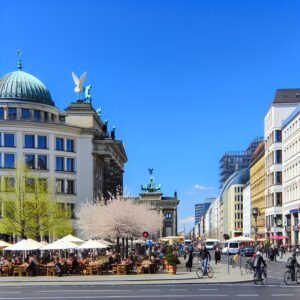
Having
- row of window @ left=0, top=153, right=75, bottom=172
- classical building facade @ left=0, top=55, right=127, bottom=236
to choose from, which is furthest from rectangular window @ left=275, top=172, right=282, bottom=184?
row of window @ left=0, top=153, right=75, bottom=172

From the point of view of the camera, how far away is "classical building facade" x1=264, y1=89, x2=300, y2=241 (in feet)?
357

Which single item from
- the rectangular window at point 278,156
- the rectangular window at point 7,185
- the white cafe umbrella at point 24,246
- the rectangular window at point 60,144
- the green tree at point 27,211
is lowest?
the white cafe umbrella at point 24,246

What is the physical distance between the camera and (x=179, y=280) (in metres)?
37.1

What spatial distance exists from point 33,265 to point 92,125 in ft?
203

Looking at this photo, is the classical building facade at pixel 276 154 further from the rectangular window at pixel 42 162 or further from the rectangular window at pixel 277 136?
the rectangular window at pixel 42 162

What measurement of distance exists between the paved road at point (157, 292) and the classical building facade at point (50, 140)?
54.9 m

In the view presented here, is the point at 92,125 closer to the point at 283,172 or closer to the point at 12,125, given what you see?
the point at 12,125

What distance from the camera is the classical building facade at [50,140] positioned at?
301 ft

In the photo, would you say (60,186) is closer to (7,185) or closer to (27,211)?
(7,185)

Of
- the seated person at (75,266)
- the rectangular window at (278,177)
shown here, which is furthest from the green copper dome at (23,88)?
the seated person at (75,266)

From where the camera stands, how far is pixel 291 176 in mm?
98000

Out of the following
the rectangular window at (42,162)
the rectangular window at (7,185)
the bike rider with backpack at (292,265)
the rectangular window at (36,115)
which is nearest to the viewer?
the bike rider with backpack at (292,265)

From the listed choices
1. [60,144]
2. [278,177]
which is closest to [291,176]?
[278,177]

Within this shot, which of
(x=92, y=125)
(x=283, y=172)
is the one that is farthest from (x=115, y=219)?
(x=283, y=172)
